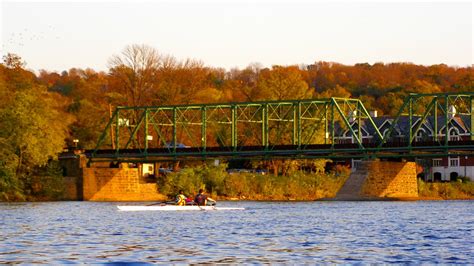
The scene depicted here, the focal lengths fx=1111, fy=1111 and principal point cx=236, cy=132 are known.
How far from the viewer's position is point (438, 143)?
106 meters

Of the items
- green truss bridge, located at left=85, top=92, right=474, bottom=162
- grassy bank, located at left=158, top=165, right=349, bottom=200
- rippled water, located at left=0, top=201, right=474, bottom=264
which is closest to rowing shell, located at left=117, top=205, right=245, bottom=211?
rippled water, located at left=0, top=201, right=474, bottom=264

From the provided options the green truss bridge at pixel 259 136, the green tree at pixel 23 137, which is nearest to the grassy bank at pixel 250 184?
the green truss bridge at pixel 259 136

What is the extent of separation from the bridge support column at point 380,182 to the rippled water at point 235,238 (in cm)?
4035

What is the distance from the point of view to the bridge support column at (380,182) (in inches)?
4473

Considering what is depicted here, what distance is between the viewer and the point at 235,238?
48.9 metres

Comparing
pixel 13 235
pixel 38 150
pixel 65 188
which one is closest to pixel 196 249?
pixel 13 235

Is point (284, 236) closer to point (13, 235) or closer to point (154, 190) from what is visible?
point (13, 235)

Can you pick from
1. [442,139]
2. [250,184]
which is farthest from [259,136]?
[442,139]

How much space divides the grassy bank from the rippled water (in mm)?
40480

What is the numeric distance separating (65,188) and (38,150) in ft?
30.3

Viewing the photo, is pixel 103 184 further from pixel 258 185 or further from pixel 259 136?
pixel 259 136

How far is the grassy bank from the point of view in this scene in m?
114

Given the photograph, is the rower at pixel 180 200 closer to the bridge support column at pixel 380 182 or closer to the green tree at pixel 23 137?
the green tree at pixel 23 137

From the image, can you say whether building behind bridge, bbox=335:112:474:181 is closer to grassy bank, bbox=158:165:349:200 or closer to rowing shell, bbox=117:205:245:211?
grassy bank, bbox=158:165:349:200
